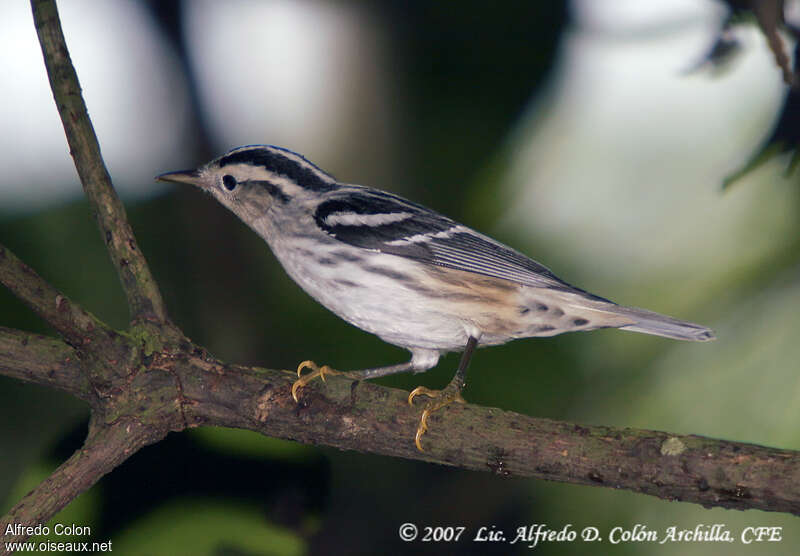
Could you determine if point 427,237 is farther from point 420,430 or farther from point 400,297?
point 420,430

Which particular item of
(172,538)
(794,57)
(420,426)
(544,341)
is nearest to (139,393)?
(172,538)

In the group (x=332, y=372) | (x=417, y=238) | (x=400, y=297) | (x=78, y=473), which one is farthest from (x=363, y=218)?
(x=78, y=473)

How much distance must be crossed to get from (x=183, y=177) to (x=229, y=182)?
0.21 meters

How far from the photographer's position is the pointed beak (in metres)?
2.57

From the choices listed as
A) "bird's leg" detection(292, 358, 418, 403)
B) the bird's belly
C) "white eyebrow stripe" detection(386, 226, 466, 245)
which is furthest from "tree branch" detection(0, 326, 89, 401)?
"white eyebrow stripe" detection(386, 226, 466, 245)

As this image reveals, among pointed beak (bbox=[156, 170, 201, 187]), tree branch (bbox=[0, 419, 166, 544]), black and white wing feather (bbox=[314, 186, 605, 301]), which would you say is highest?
pointed beak (bbox=[156, 170, 201, 187])

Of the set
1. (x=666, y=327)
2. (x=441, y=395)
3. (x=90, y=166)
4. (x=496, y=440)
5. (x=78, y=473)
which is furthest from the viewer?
(x=666, y=327)

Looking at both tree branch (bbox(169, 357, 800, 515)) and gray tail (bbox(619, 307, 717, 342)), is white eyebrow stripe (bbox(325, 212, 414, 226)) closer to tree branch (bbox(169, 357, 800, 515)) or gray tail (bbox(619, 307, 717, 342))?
tree branch (bbox(169, 357, 800, 515))

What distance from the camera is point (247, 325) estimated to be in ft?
10.6

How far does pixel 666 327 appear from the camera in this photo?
2.38 meters

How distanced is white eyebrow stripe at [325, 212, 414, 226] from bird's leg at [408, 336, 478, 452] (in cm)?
53

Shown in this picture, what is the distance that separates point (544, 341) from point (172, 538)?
173cm

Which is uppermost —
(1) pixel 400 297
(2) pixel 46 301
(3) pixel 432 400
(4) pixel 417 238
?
(4) pixel 417 238

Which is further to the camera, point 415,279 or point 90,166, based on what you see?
point 415,279
